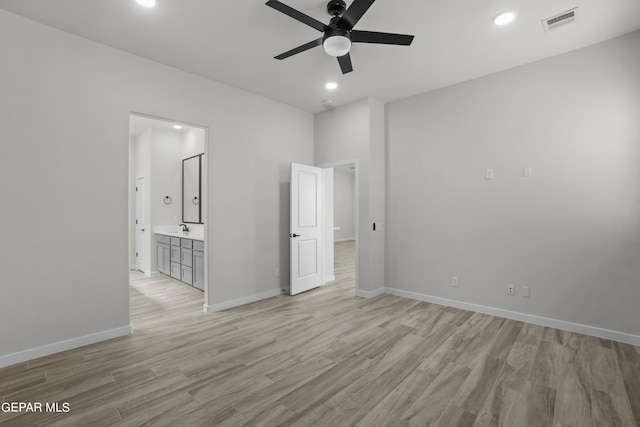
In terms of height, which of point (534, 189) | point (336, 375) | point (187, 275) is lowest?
point (336, 375)

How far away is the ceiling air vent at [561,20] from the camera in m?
2.66

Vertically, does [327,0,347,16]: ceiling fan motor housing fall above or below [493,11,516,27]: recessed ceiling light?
below

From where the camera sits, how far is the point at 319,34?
3.01 m

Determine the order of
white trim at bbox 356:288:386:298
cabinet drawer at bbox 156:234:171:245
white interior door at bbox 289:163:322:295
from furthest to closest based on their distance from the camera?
cabinet drawer at bbox 156:234:171:245, white interior door at bbox 289:163:322:295, white trim at bbox 356:288:386:298

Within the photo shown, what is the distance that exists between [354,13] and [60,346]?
3.87 meters

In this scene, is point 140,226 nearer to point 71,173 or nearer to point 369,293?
point 71,173

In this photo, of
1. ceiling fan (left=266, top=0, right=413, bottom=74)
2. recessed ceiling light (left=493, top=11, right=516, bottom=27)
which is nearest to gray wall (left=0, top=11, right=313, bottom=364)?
ceiling fan (left=266, top=0, right=413, bottom=74)

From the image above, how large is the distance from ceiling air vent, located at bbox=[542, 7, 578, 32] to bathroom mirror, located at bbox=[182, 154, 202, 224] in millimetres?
5499

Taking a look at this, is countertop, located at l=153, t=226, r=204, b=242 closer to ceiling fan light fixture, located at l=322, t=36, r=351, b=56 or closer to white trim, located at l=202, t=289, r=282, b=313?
white trim, located at l=202, t=289, r=282, b=313

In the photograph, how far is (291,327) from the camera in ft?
11.3

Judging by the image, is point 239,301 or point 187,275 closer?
point 239,301

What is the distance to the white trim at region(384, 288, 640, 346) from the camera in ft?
9.98

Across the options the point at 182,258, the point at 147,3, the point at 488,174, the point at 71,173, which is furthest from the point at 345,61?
the point at 182,258

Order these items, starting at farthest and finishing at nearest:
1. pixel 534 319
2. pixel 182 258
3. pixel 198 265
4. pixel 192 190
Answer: pixel 192 190 < pixel 182 258 < pixel 198 265 < pixel 534 319
